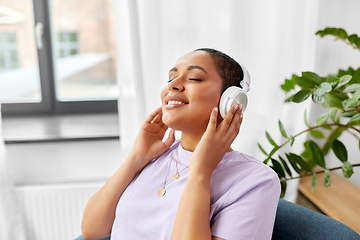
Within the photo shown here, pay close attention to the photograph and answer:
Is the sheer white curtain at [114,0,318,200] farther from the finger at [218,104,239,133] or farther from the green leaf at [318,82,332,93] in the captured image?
the finger at [218,104,239,133]

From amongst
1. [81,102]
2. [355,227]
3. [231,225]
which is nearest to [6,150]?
[81,102]

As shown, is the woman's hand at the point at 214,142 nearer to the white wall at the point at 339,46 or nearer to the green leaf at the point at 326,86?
the green leaf at the point at 326,86

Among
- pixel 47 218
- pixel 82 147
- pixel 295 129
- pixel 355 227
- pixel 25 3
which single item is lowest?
pixel 47 218

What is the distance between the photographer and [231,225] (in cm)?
77

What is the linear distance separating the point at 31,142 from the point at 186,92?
121 centimetres

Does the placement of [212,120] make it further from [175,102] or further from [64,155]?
[64,155]

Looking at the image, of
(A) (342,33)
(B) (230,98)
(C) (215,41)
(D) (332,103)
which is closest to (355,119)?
(D) (332,103)

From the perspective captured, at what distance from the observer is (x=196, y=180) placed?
31.9 inches

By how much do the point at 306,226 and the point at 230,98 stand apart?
460 millimetres

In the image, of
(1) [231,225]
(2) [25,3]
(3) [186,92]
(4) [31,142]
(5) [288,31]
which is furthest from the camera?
(2) [25,3]

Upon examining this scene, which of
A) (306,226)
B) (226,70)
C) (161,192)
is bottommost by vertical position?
(306,226)

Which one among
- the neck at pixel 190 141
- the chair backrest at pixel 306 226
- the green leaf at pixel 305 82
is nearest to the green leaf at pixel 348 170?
the chair backrest at pixel 306 226

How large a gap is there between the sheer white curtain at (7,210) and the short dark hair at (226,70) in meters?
1.27

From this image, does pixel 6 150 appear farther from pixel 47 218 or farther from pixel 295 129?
pixel 295 129
